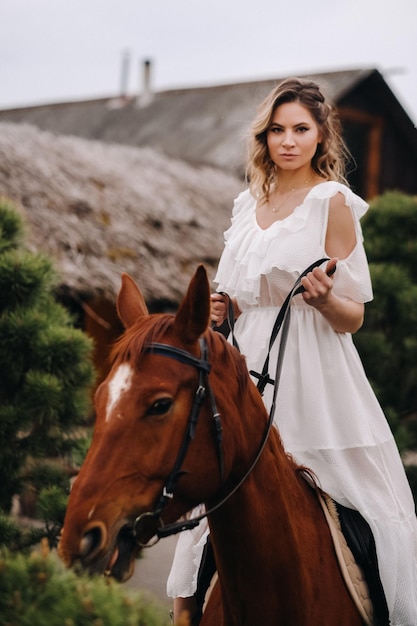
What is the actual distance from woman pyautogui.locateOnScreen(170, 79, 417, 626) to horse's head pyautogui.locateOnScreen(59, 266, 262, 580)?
0.46 metres

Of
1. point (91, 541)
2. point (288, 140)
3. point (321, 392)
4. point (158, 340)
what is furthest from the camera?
point (288, 140)

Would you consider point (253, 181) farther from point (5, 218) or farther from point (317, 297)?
point (5, 218)

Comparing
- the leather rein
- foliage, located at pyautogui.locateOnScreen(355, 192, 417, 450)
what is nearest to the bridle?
the leather rein

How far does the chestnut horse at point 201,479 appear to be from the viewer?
5.17ft

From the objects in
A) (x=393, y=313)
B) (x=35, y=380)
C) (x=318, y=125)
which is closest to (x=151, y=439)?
(x=318, y=125)

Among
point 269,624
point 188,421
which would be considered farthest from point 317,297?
point 269,624

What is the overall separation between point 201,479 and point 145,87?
18206mm

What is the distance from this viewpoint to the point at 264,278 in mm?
2363

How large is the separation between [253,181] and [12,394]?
6.14ft

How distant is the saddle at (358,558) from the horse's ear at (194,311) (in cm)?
73

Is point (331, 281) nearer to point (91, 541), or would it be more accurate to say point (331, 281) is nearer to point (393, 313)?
point (91, 541)

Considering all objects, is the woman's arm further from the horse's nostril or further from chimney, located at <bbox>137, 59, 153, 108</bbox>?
chimney, located at <bbox>137, 59, 153, 108</bbox>

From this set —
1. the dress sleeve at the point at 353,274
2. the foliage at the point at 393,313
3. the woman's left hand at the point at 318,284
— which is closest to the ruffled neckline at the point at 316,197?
the dress sleeve at the point at 353,274

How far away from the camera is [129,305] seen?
1979mm
